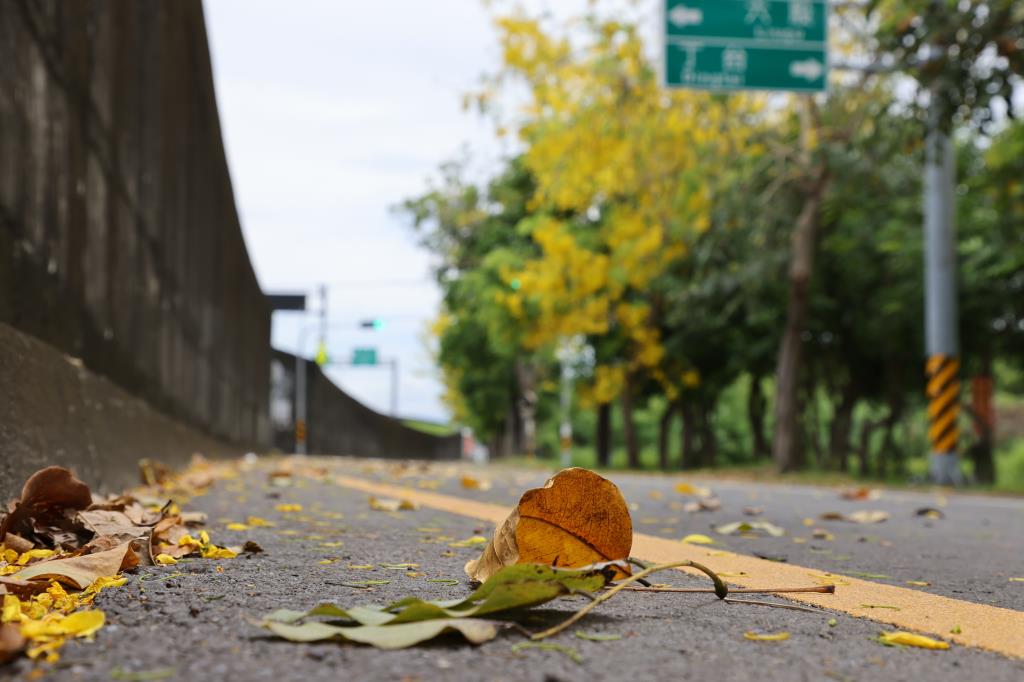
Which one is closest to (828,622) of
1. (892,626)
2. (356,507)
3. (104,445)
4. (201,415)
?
(892,626)

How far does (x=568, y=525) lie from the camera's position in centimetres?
256

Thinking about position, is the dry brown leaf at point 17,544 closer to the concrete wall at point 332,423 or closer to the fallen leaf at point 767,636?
the fallen leaf at point 767,636

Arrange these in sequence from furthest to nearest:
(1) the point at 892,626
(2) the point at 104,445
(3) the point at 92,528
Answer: (2) the point at 104,445
(3) the point at 92,528
(1) the point at 892,626

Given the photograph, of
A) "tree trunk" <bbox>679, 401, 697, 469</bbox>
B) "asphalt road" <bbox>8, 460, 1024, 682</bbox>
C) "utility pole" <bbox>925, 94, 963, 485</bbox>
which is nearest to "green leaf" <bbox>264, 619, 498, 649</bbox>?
"asphalt road" <bbox>8, 460, 1024, 682</bbox>

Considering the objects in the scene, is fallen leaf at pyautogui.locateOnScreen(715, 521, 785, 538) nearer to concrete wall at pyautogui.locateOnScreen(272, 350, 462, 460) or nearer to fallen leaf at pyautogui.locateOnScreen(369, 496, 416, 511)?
fallen leaf at pyautogui.locateOnScreen(369, 496, 416, 511)

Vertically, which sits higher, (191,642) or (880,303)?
(880,303)

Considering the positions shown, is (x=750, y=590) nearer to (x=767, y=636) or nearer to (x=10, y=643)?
(x=767, y=636)

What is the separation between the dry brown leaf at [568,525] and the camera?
2537mm

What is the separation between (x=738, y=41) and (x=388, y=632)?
14.3 meters

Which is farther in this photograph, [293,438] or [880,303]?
[293,438]

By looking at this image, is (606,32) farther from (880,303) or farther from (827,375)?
(827,375)

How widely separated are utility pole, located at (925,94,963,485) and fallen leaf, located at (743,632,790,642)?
14.1 metres

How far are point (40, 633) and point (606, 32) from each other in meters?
16.6

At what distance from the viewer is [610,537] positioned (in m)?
2.59
